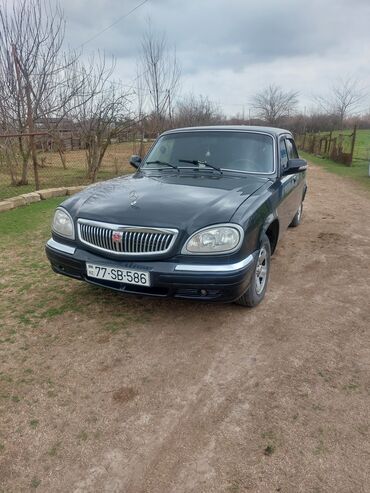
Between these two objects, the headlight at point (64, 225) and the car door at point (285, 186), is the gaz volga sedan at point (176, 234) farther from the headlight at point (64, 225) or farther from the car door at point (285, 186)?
the car door at point (285, 186)

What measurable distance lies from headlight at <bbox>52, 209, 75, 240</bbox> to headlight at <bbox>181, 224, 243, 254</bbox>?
1086 millimetres

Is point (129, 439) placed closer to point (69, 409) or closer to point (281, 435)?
point (69, 409)

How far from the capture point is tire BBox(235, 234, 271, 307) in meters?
3.44

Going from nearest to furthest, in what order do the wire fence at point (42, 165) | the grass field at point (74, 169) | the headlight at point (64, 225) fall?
the headlight at point (64, 225), the wire fence at point (42, 165), the grass field at point (74, 169)

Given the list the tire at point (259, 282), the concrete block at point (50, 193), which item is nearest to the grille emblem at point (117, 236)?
the tire at point (259, 282)

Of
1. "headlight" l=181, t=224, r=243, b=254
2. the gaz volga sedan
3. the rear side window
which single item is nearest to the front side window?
the rear side window

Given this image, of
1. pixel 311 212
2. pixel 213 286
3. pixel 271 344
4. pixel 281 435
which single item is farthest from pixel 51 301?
pixel 311 212

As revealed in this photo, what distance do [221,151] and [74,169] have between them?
13788mm

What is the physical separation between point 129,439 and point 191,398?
49 cm

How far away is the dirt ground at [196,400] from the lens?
1.91 metres

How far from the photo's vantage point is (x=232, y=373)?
269 cm

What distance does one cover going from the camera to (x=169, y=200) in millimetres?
3215

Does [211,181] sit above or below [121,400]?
above

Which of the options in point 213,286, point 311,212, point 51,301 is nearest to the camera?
point 213,286
